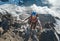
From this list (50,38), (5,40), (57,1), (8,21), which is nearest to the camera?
(5,40)

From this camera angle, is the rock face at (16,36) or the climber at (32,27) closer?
the climber at (32,27)

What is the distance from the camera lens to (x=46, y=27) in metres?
16.8

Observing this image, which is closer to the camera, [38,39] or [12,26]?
[38,39]

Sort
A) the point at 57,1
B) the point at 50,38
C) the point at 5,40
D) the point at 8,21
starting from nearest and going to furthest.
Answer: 1. the point at 5,40
2. the point at 50,38
3. the point at 8,21
4. the point at 57,1

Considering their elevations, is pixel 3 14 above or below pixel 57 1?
above

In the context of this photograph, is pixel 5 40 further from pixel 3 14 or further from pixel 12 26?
pixel 3 14

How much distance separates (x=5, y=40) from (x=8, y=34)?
0.84 m

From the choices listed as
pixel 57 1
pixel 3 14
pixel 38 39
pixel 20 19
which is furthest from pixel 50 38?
pixel 57 1

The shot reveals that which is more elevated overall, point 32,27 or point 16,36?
point 32,27

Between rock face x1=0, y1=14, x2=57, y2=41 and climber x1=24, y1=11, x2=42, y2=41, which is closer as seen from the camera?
climber x1=24, y1=11, x2=42, y2=41

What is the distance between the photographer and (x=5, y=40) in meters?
14.6

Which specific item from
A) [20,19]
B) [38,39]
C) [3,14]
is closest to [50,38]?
[38,39]

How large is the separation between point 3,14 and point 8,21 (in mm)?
1234

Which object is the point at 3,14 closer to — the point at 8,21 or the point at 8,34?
the point at 8,21
